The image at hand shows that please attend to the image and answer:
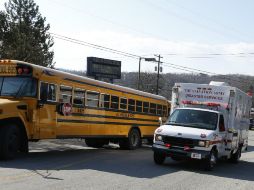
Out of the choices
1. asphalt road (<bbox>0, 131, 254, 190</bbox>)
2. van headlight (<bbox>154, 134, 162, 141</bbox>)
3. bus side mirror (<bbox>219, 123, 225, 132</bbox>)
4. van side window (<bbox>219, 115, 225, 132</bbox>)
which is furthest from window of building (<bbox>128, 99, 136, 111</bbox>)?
van headlight (<bbox>154, 134, 162, 141</bbox>)

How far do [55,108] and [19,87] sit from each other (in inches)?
56.9

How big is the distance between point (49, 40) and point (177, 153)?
30.3 meters

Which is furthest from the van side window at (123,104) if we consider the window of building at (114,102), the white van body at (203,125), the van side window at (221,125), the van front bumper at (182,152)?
the van front bumper at (182,152)

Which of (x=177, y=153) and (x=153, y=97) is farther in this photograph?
(x=153, y=97)

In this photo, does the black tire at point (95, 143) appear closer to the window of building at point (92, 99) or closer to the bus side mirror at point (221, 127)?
the window of building at point (92, 99)

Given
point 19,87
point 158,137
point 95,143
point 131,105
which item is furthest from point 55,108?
point 131,105

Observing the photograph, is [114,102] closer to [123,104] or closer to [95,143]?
[123,104]

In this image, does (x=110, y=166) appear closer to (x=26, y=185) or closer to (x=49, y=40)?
(x=26, y=185)

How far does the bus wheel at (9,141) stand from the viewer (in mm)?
12641

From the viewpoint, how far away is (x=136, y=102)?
21391 mm

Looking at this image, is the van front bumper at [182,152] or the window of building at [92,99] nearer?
the van front bumper at [182,152]

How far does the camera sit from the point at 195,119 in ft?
48.0

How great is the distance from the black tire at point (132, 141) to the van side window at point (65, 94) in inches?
216

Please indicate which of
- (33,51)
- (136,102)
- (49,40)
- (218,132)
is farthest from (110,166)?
(49,40)
